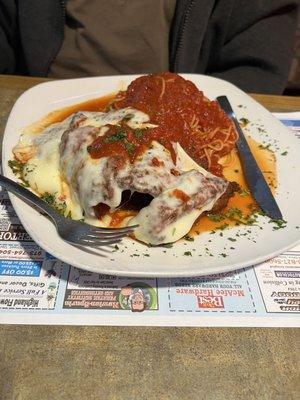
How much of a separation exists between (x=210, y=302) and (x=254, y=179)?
0.54m

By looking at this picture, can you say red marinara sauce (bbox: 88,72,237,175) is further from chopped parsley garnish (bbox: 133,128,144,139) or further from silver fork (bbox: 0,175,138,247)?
silver fork (bbox: 0,175,138,247)

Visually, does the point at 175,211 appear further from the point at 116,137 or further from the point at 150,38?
the point at 150,38

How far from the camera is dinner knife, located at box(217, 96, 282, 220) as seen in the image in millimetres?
1432

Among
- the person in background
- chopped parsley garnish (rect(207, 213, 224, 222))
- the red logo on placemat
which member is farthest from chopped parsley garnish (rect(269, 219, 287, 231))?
the person in background

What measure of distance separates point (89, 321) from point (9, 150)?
2.28ft

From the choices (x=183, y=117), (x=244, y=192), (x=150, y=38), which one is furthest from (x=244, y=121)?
(x=150, y=38)

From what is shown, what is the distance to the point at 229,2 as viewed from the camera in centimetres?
255

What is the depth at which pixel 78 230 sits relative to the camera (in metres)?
1.21

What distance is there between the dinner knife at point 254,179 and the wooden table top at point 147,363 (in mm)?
408

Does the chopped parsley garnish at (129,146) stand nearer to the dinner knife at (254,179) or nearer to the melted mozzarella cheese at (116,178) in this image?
the melted mozzarella cheese at (116,178)

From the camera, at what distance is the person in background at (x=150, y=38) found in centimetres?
238

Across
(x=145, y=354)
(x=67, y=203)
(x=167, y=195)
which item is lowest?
(x=145, y=354)

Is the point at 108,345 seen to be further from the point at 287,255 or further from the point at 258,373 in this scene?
the point at 287,255

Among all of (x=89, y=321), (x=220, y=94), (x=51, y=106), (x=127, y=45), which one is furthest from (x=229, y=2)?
(x=89, y=321)
